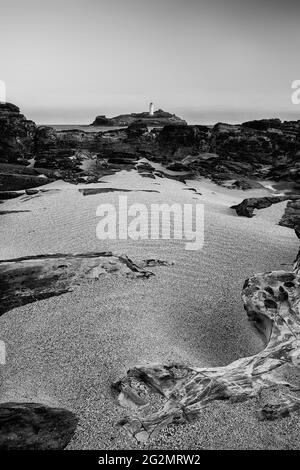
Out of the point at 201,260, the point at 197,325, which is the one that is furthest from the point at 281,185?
the point at 197,325

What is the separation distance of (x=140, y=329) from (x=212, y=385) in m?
1.46

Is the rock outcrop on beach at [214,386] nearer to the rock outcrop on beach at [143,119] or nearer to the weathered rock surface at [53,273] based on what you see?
the weathered rock surface at [53,273]

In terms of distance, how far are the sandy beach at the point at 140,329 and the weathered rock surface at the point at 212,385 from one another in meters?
0.08

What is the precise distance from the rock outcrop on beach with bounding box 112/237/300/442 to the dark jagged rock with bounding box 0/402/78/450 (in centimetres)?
42

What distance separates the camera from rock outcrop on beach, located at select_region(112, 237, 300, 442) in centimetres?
287

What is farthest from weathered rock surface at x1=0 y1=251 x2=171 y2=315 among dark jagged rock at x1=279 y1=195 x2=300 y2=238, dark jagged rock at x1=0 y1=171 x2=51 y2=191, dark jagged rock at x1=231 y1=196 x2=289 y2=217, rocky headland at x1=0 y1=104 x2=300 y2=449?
dark jagged rock at x1=0 y1=171 x2=51 y2=191

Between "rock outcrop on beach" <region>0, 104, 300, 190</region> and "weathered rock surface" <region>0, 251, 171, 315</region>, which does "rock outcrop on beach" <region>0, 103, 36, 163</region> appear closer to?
"rock outcrop on beach" <region>0, 104, 300, 190</region>

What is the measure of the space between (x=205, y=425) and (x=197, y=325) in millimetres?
1959

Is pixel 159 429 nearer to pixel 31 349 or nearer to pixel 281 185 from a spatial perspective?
pixel 31 349

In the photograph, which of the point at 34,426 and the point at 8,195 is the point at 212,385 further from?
the point at 8,195

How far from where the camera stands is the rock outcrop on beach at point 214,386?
2869 mm

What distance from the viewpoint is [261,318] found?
3.99 metres

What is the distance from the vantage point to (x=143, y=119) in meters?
31.2

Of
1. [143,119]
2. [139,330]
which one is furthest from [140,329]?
[143,119]
